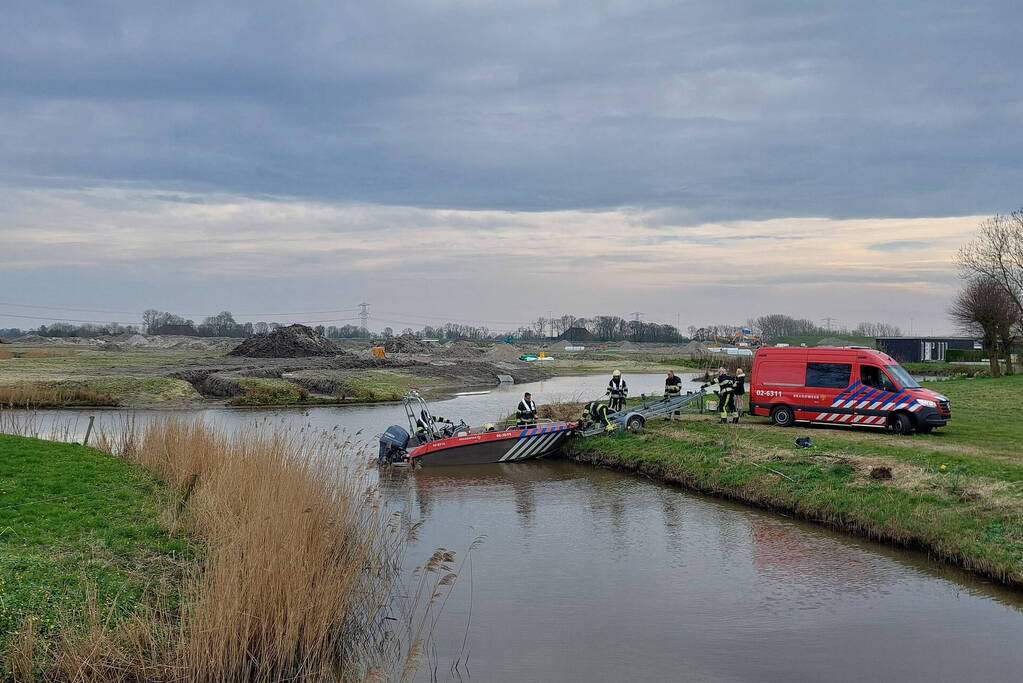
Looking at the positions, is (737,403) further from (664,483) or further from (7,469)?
(7,469)

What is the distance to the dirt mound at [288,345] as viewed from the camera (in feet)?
256

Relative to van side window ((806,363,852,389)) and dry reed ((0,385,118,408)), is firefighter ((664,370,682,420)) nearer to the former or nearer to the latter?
van side window ((806,363,852,389))

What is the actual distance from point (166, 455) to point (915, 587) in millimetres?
13011

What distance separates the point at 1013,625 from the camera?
10.7 m

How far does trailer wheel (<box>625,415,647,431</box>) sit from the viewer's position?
79.0ft

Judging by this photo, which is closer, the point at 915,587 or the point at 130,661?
the point at 130,661

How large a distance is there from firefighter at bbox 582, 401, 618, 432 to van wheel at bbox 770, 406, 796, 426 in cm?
427

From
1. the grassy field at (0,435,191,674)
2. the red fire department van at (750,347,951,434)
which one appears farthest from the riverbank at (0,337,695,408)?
the red fire department van at (750,347,951,434)

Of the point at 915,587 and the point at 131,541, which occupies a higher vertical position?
the point at 131,541

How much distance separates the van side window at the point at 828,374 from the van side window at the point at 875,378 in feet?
1.08

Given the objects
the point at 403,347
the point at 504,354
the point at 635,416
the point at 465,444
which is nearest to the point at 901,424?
the point at 635,416

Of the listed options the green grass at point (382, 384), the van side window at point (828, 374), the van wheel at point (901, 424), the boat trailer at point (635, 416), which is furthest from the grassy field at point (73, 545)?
the green grass at point (382, 384)

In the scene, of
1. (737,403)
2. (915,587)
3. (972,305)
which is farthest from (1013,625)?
(972,305)

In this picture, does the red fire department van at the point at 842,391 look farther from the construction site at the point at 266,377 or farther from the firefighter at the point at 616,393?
the construction site at the point at 266,377
